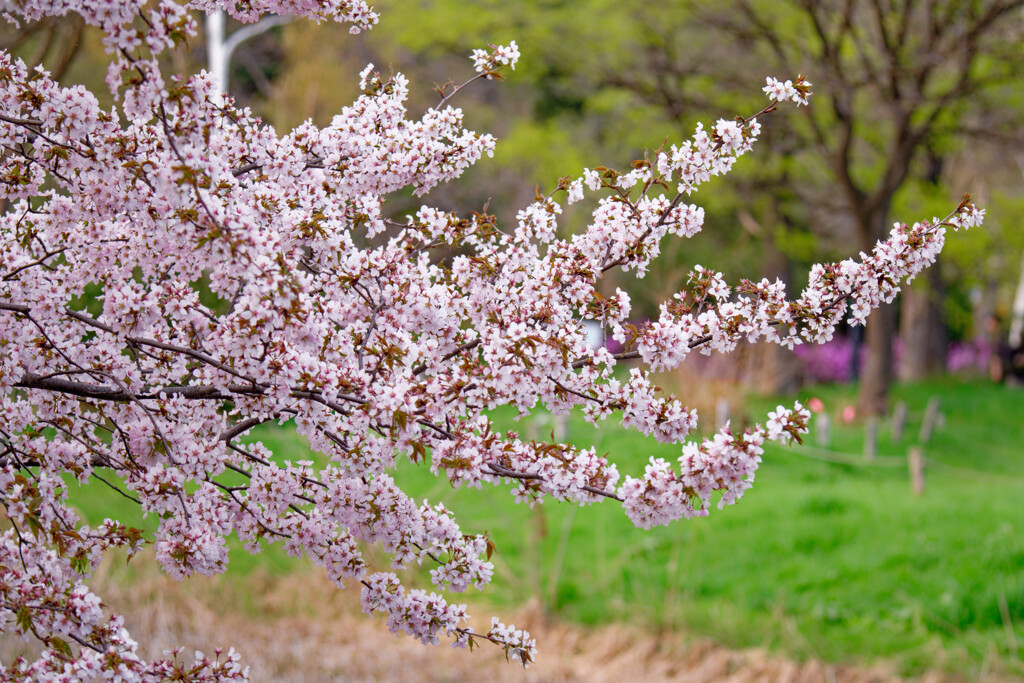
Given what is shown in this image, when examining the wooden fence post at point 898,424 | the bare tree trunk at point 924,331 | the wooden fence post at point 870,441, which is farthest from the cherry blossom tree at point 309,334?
the bare tree trunk at point 924,331

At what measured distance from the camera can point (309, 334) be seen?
90.4 inches

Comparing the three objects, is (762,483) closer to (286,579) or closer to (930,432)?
(930,432)

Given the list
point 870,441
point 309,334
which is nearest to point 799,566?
point 870,441

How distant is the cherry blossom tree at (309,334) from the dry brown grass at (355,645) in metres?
3.59

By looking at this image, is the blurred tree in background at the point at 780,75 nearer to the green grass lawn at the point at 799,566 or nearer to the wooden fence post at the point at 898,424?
the wooden fence post at the point at 898,424

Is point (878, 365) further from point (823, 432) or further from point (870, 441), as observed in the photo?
point (870, 441)

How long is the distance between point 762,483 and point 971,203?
27.0 feet

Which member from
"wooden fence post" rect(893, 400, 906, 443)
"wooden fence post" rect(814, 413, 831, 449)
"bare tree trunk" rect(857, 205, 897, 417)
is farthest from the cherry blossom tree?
"bare tree trunk" rect(857, 205, 897, 417)

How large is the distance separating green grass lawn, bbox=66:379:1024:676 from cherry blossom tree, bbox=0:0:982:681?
14.6 feet

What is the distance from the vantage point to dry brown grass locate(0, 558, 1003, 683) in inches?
243

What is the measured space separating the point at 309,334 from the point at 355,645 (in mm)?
5041

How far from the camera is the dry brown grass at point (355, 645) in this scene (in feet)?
20.3

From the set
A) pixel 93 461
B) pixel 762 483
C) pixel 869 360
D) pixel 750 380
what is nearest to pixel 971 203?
pixel 93 461

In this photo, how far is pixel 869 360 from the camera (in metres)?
14.5
